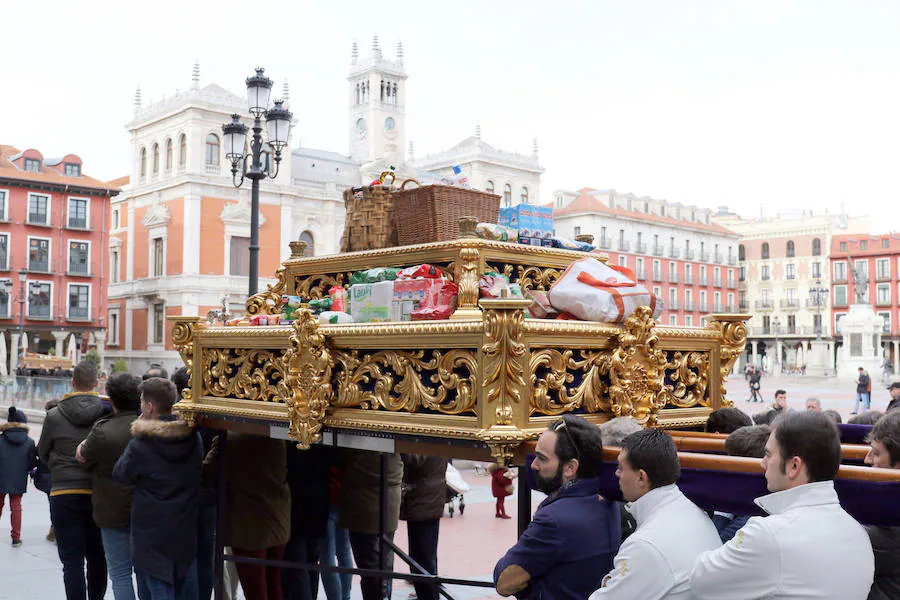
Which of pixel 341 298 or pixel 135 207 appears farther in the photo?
pixel 135 207

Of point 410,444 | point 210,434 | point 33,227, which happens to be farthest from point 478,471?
point 33,227

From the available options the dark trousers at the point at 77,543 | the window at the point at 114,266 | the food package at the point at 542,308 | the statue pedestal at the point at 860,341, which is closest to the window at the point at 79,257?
the window at the point at 114,266

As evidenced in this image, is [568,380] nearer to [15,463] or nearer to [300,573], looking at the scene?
[300,573]

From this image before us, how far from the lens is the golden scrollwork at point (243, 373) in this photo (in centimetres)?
409

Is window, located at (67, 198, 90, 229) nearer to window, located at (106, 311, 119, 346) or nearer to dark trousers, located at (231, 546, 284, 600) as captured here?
window, located at (106, 311, 119, 346)

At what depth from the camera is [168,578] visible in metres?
4.74

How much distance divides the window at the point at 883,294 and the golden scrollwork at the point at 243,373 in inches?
2481

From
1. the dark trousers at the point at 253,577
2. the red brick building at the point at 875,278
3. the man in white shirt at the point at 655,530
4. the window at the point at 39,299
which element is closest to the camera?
the man in white shirt at the point at 655,530

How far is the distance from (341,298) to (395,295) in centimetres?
→ 56

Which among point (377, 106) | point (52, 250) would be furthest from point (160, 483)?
point (377, 106)

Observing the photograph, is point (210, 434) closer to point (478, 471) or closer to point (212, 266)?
point (478, 471)

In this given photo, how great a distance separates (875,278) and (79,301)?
50487 mm

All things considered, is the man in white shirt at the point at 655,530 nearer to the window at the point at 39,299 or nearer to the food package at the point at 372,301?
the food package at the point at 372,301

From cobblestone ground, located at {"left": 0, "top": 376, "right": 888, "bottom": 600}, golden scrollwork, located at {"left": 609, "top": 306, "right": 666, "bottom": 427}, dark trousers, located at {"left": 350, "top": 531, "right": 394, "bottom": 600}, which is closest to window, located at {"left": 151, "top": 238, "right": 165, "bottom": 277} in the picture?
cobblestone ground, located at {"left": 0, "top": 376, "right": 888, "bottom": 600}
